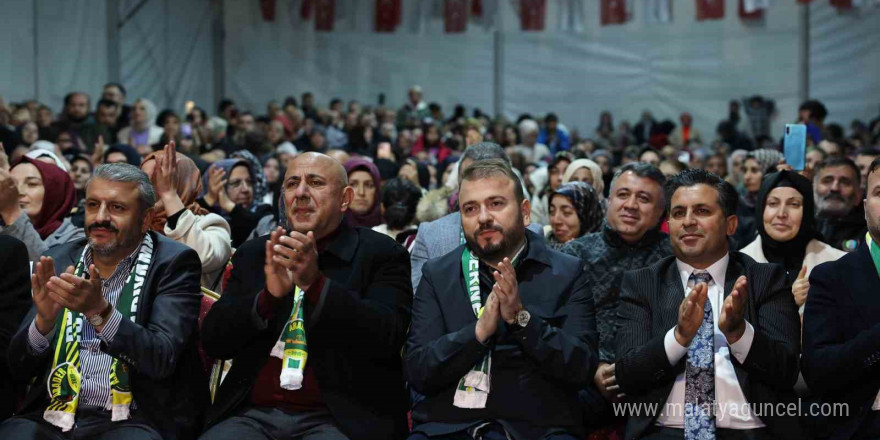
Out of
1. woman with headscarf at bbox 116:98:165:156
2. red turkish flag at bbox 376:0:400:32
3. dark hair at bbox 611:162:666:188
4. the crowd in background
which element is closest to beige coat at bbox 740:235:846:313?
the crowd in background

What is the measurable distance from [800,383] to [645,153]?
6253mm

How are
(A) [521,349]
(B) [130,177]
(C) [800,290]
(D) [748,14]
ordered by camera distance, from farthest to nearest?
(D) [748,14] → (C) [800,290] → (B) [130,177] → (A) [521,349]

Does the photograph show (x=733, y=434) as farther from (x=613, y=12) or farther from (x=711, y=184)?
(x=613, y=12)

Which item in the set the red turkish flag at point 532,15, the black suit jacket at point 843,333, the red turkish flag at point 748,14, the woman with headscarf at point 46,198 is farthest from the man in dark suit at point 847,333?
the red turkish flag at point 532,15

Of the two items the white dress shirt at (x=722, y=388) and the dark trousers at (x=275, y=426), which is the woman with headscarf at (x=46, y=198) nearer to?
the dark trousers at (x=275, y=426)

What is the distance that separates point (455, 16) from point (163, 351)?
60.6 feet

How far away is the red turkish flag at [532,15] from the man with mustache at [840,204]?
48.5 ft

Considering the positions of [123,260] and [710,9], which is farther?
[710,9]

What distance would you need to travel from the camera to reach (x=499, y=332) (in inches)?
156

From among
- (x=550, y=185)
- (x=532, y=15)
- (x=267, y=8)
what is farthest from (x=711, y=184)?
(x=267, y=8)

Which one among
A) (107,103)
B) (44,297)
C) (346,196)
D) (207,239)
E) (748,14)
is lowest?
(44,297)

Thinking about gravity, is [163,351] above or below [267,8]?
below

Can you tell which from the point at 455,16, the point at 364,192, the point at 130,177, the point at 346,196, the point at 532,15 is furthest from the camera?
the point at 455,16

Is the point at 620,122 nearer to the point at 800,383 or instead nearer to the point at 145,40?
the point at 145,40
